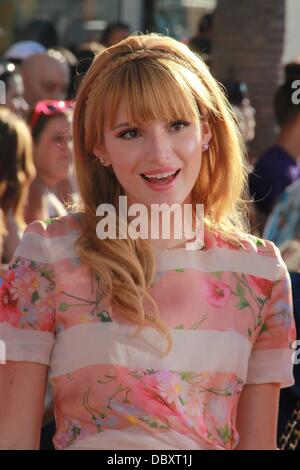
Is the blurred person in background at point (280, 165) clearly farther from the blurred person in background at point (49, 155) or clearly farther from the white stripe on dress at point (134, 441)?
the white stripe on dress at point (134, 441)

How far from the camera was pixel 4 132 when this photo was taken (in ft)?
17.8

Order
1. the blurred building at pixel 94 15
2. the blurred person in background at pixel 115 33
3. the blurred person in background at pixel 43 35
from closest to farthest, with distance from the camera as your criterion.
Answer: the blurred person in background at pixel 115 33
the blurred person in background at pixel 43 35
the blurred building at pixel 94 15

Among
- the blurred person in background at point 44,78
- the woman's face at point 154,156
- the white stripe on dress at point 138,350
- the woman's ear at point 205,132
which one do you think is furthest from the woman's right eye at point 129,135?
the blurred person in background at point 44,78

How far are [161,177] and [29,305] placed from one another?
0.48 meters

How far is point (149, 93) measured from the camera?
111 inches

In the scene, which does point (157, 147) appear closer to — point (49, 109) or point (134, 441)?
point (134, 441)

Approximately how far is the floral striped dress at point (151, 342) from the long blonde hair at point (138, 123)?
0.04 m

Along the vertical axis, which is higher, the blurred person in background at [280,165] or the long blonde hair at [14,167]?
the blurred person in background at [280,165]

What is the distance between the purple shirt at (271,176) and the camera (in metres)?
6.34

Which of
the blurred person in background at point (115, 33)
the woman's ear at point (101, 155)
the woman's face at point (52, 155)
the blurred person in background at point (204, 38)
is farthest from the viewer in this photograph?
the blurred person in background at point (115, 33)

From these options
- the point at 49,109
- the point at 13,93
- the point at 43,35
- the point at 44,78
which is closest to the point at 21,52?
the point at 44,78

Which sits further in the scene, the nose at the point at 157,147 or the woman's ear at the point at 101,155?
the woman's ear at the point at 101,155

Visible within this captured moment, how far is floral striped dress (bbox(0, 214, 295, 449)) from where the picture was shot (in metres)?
2.71

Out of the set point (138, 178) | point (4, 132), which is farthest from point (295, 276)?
point (4, 132)
